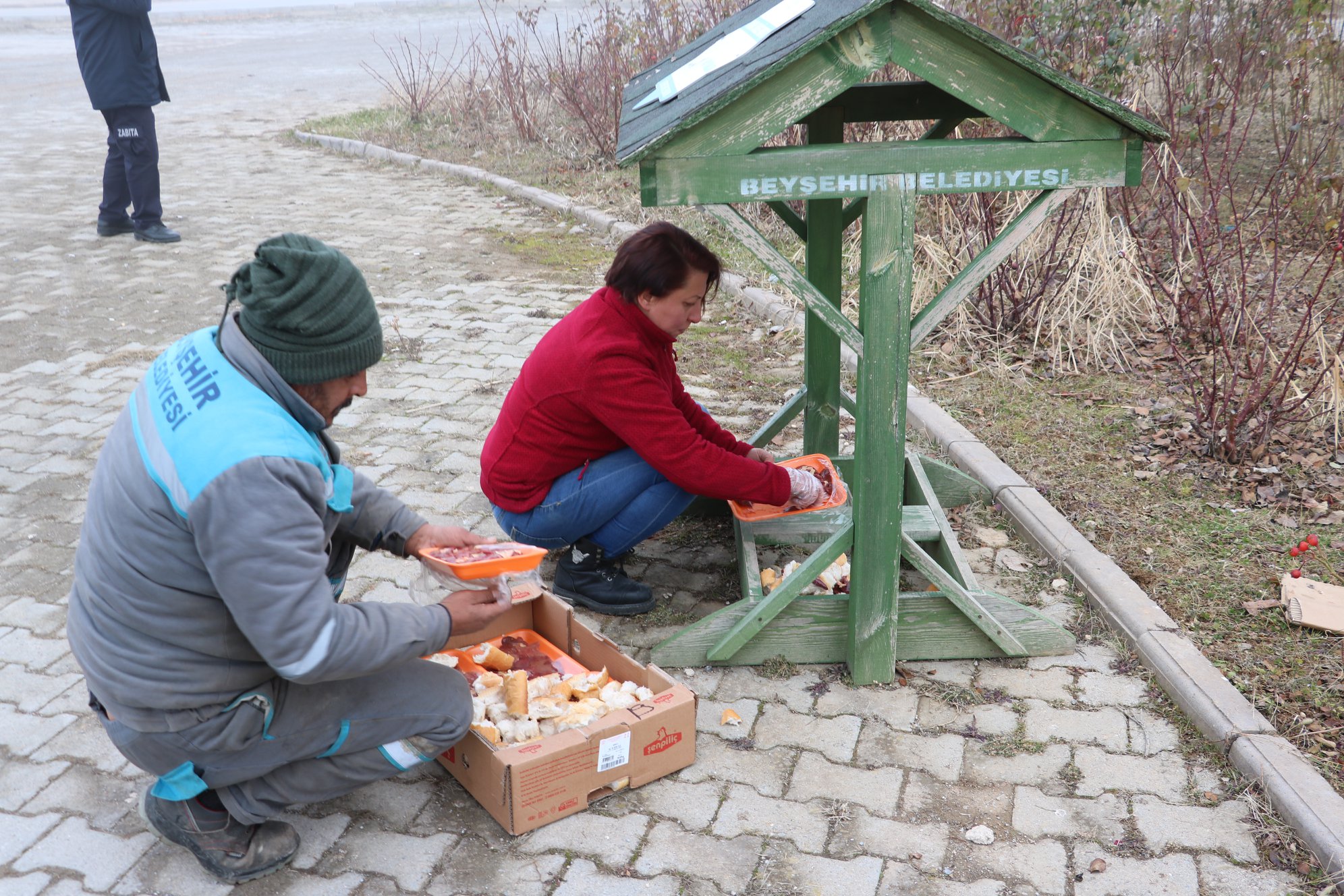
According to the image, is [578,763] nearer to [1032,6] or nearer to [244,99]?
[1032,6]

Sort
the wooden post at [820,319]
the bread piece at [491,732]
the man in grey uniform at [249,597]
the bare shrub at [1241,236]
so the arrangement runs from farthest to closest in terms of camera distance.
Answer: the bare shrub at [1241,236] < the wooden post at [820,319] < the bread piece at [491,732] < the man in grey uniform at [249,597]

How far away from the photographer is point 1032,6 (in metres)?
6.87

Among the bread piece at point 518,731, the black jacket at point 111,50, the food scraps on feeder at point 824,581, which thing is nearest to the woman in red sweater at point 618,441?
the food scraps on feeder at point 824,581

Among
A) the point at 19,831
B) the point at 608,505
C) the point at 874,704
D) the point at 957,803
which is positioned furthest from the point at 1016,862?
the point at 19,831

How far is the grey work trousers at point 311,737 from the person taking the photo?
8.32 ft

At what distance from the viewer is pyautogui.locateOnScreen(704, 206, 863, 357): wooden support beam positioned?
2.95 meters

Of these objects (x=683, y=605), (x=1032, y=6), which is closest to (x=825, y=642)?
(x=683, y=605)

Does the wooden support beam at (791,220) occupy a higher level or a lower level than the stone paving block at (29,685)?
higher

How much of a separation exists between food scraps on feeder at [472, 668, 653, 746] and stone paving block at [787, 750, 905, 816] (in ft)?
1.50

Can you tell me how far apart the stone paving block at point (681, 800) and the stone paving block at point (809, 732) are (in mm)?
256

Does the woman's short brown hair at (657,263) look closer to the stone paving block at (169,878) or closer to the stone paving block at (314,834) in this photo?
the stone paving block at (314,834)

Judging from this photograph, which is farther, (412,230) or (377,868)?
(412,230)

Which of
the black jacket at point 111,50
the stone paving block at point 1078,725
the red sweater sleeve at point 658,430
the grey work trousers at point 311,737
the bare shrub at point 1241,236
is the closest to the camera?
the grey work trousers at point 311,737

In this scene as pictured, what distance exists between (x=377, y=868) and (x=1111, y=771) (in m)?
1.91
